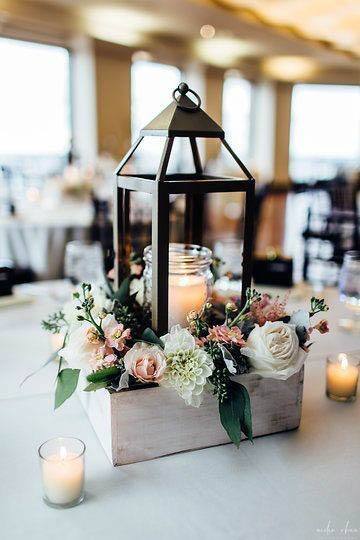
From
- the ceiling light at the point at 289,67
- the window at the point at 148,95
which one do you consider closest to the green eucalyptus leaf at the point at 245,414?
the window at the point at 148,95

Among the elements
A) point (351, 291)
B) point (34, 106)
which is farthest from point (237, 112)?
point (351, 291)

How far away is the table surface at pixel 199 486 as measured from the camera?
2.72 feet

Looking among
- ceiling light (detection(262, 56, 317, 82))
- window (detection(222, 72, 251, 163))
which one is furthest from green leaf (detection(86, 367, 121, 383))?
ceiling light (detection(262, 56, 317, 82))

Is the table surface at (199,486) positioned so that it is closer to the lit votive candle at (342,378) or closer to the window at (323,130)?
the lit votive candle at (342,378)

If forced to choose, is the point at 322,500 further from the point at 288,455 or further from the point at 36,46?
the point at 36,46

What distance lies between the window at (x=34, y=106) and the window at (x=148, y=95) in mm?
1095

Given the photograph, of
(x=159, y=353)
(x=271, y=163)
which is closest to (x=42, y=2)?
(x=271, y=163)

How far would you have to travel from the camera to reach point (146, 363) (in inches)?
36.9

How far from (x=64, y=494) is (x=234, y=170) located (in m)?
7.31

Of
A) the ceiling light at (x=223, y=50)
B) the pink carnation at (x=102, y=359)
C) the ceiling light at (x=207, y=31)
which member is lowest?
the pink carnation at (x=102, y=359)

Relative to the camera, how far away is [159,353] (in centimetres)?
96

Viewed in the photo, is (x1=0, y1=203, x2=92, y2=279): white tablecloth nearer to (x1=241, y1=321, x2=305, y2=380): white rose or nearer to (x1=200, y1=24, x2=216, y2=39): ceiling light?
(x1=241, y1=321, x2=305, y2=380): white rose

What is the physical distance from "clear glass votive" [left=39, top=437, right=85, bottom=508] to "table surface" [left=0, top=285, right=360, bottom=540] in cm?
1

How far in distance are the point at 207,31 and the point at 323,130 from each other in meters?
5.00
